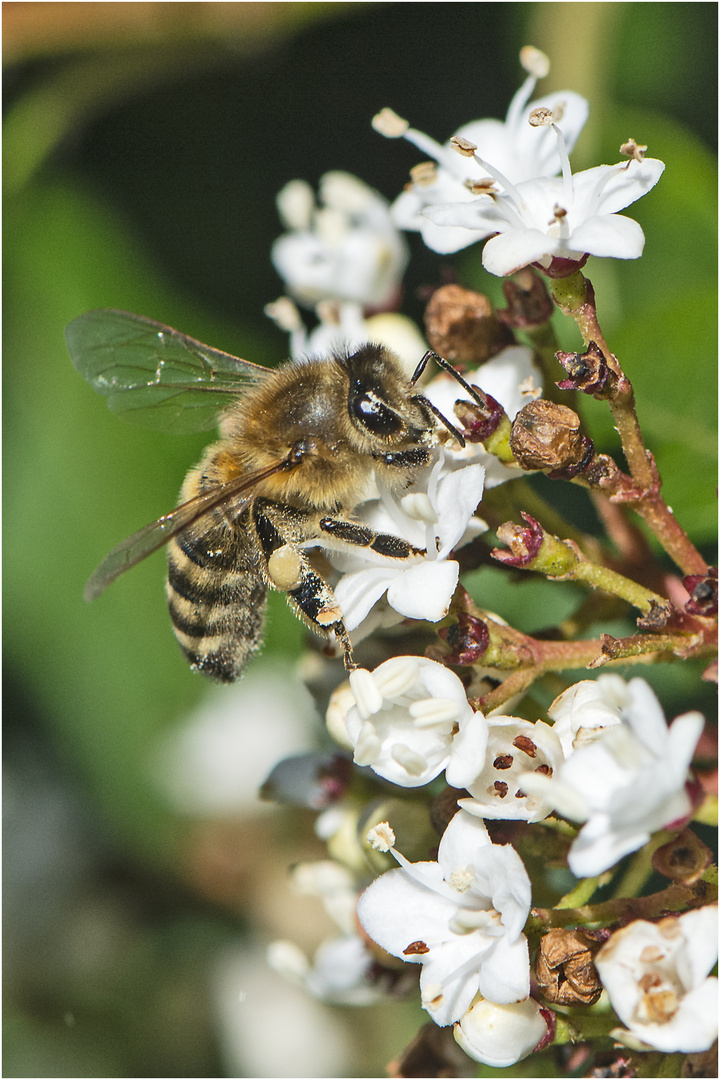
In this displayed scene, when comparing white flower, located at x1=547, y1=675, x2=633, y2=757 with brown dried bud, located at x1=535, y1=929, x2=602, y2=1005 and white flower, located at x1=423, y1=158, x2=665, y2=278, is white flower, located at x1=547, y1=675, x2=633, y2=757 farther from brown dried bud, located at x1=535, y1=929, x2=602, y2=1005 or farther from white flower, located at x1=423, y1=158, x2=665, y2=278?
white flower, located at x1=423, y1=158, x2=665, y2=278

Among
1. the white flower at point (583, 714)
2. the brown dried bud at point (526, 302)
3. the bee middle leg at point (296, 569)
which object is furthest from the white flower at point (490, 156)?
the white flower at point (583, 714)

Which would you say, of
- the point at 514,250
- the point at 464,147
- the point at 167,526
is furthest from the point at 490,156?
the point at 167,526

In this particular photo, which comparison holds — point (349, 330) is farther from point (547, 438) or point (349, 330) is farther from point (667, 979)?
point (667, 979)

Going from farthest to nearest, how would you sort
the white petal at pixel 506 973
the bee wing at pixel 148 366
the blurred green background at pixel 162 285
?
the blurred green background at pixel 162 285 → the bee wing at pixel 148 366 → the white petal at pixel 506 973

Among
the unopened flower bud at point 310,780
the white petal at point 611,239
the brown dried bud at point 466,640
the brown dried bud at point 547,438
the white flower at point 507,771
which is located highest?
the white petal at point 611,239

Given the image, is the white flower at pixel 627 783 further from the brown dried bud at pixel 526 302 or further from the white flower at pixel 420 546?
the brown dried bud at pixel 526 302

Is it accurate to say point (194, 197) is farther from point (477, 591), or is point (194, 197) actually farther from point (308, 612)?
point (308, 612)

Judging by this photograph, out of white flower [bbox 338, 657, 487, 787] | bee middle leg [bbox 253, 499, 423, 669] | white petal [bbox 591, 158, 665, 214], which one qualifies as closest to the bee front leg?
bee middle leg [bbox 253, 499, 423, 669]

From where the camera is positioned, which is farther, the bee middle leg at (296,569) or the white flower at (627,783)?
the bee middle leg at (296,569)

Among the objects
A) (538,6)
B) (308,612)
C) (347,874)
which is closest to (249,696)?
(347,874)
